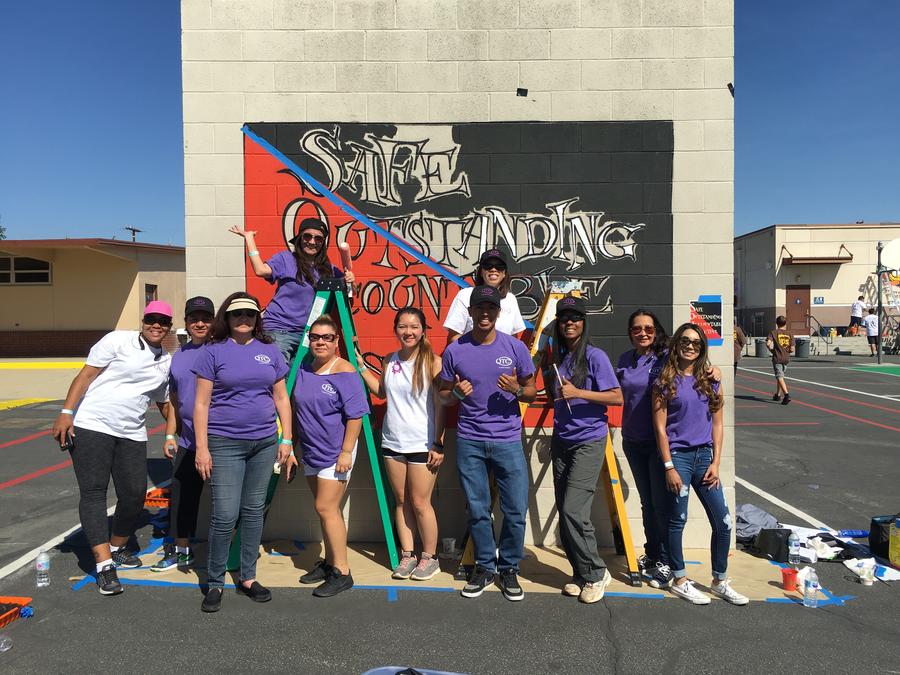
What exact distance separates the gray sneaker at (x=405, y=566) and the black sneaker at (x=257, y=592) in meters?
0.91

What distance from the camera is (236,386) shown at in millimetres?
3912

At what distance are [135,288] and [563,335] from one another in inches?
795

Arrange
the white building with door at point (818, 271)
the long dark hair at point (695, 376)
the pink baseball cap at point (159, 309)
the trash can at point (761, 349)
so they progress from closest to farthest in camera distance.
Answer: the long dark hair at point (695, 376)
the pink baseball cap at point (159, 309)
the trash can at point (761, 349)
the white building with door at point (818, 271)

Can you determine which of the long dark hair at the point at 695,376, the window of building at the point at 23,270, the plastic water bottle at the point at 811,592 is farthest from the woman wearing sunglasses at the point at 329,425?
the window of building at the point at 23,270

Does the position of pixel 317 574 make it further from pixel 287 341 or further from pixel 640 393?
pixel 640 393

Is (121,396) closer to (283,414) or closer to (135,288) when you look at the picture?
(283,414)

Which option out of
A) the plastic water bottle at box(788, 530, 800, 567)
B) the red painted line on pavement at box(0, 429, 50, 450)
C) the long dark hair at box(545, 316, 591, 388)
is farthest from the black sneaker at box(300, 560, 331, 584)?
the red painted line on pavement at box(0, 429, 50, 450)

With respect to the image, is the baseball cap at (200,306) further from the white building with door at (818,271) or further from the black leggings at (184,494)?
the white building with door at (818,271)

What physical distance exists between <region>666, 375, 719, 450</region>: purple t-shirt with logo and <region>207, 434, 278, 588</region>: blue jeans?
107 inches

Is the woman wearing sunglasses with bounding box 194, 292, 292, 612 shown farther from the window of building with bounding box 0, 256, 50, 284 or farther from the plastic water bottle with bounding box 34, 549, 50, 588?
the window of building with bounding box 0, 256, 50, 284

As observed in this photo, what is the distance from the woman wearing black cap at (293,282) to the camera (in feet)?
15.6

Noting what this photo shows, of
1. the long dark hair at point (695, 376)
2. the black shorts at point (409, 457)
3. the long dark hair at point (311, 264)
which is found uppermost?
the long dark hair at point (311, 264)

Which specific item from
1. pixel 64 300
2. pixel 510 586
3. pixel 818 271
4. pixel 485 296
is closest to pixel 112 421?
pixel 485 296

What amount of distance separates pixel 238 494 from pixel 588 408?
2451mm
